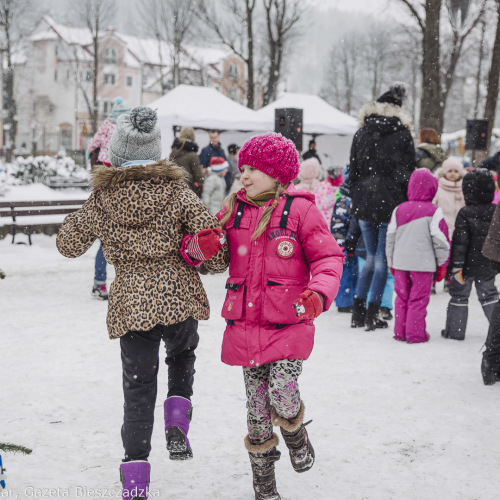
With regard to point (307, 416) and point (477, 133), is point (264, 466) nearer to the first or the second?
point (307, 416)

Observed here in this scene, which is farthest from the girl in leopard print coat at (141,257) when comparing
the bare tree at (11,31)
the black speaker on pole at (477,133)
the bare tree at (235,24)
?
the bare tree at (11,31)

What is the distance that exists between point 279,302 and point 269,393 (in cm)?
41

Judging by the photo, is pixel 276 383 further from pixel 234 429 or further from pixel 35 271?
pixel 35 271

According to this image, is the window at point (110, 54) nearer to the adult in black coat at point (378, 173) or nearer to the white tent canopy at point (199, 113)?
the white tent canopy at point (199, 113)

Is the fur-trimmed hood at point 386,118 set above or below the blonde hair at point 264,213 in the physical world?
above

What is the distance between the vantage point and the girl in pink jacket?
3.05 m

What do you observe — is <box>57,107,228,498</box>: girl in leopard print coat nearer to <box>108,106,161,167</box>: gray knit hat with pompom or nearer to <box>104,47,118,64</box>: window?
<box>108,106,161,167</box>: gray knit hat with pompom

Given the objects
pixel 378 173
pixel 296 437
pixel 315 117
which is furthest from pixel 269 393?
pixel 315 117

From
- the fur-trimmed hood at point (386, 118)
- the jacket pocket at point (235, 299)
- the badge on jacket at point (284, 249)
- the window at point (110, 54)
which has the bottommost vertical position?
the jacket pocket at point (235, 299)

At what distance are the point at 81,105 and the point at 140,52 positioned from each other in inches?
312

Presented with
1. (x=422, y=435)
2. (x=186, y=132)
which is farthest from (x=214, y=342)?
(x=186, y=132)

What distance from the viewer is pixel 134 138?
10.6ft

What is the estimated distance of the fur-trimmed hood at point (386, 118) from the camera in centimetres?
664

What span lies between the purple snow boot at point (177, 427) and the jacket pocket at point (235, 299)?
0.54 m
